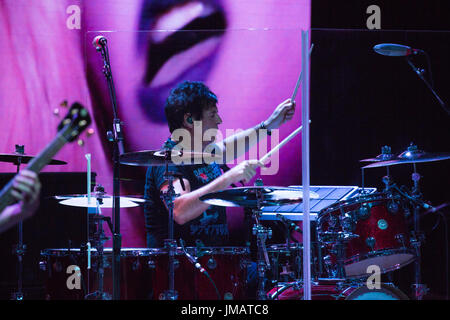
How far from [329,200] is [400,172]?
54cm

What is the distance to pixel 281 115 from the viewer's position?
3305 mm

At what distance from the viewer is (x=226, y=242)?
3463 mm

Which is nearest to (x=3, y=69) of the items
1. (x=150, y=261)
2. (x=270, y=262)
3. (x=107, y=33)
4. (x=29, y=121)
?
(x=29, y=121)

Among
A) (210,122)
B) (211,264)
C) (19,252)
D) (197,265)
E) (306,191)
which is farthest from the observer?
(19,252)

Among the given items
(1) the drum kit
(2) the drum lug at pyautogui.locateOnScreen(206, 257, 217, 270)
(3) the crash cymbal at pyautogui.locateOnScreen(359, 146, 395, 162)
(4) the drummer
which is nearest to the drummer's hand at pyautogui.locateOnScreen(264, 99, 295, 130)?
(4) the drummer

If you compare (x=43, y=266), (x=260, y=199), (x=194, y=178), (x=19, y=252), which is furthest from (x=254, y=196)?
(x=19, y=252)

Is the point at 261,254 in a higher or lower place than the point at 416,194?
lower

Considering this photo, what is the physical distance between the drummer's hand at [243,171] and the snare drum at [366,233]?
1.95 ft

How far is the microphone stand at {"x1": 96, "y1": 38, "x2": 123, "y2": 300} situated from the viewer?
3010mm

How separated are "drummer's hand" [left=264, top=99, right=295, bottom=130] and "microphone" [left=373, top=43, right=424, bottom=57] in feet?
2.01

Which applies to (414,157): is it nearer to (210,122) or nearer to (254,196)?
(254,196)

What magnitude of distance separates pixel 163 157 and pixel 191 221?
17.0 inches
